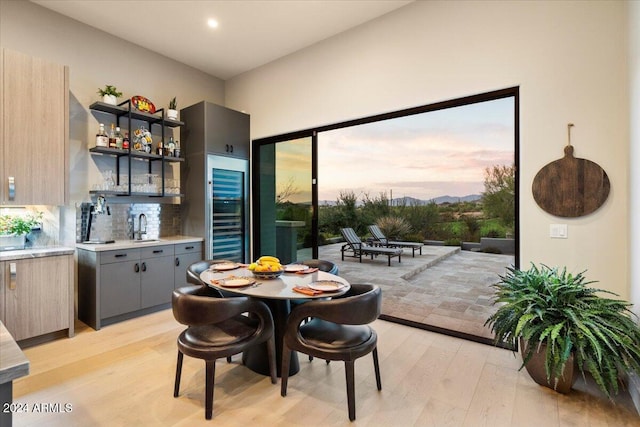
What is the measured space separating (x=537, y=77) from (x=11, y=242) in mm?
5307

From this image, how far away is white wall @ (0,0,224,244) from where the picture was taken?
11.2 ft

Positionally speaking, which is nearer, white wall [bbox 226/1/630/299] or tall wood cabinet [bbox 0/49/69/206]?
white wall [bbox 226/1/630/299]

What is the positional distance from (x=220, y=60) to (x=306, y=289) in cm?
407

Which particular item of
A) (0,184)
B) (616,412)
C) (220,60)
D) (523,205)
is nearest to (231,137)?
(220,60)

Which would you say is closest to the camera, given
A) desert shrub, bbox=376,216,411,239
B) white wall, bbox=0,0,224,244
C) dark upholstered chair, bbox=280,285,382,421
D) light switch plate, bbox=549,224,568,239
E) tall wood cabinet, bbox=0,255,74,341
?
dark upholstered chair, bbox=280,285,382,421

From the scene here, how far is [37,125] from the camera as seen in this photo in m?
3.08

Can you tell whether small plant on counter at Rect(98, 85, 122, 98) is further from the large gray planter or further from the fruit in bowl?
the fruit in bowl

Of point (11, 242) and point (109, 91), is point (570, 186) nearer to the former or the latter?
point (109, 91)

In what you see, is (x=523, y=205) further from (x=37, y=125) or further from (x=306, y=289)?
(x=37, y=125)

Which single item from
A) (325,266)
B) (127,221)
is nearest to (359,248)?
(325,266)

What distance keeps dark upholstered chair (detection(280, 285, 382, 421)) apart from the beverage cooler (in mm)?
2762

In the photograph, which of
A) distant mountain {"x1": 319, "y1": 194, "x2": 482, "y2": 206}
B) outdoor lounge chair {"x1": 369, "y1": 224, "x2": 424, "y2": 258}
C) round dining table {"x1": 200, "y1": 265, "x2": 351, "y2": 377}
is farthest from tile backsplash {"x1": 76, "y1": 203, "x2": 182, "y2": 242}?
distant mountain {"x1": 319, "y1": 194, "x2": 482, "y2": 206}

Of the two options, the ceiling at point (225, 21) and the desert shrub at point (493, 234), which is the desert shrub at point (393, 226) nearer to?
the desert shrub at point (493, 234)

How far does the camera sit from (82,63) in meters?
3.82
